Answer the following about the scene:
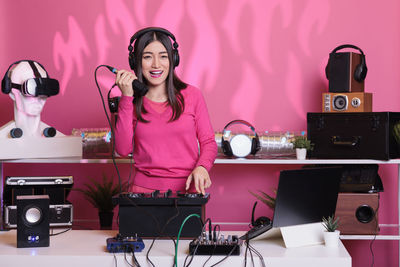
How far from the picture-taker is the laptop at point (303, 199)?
193cm

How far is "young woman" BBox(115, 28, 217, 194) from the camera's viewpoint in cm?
246

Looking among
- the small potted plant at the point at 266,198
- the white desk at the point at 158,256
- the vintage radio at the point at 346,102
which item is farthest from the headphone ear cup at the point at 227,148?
the white desk at the point at 158,256

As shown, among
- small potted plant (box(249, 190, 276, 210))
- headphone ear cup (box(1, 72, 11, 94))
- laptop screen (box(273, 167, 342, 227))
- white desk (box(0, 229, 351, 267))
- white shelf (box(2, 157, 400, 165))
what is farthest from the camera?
small potted plant (box(249, 190, 276, 210))

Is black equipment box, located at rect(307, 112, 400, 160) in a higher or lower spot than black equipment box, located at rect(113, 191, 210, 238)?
higher

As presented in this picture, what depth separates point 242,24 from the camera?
12.8 feet

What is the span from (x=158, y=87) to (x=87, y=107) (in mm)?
1582

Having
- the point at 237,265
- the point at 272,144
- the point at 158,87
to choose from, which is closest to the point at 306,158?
the point at 272,144

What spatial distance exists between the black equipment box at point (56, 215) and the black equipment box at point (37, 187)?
63 mm

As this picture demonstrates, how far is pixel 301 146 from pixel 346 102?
1.34 ft

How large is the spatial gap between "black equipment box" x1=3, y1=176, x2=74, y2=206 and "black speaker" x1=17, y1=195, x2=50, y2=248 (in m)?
0.92

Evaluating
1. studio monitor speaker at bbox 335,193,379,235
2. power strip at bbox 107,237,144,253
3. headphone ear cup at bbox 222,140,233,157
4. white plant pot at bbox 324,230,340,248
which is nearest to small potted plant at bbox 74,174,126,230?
headphone ear cup at bbox 222,140,233,157

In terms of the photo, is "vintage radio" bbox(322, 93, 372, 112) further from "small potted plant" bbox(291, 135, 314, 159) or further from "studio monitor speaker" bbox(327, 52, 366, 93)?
"small potted plant" bbox(291, 135, 314, 159)

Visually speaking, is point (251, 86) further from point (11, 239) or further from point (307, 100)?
point (11, 239)

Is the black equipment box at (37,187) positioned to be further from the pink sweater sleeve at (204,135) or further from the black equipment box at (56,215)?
the pink sweater sleeve at (204,135)
